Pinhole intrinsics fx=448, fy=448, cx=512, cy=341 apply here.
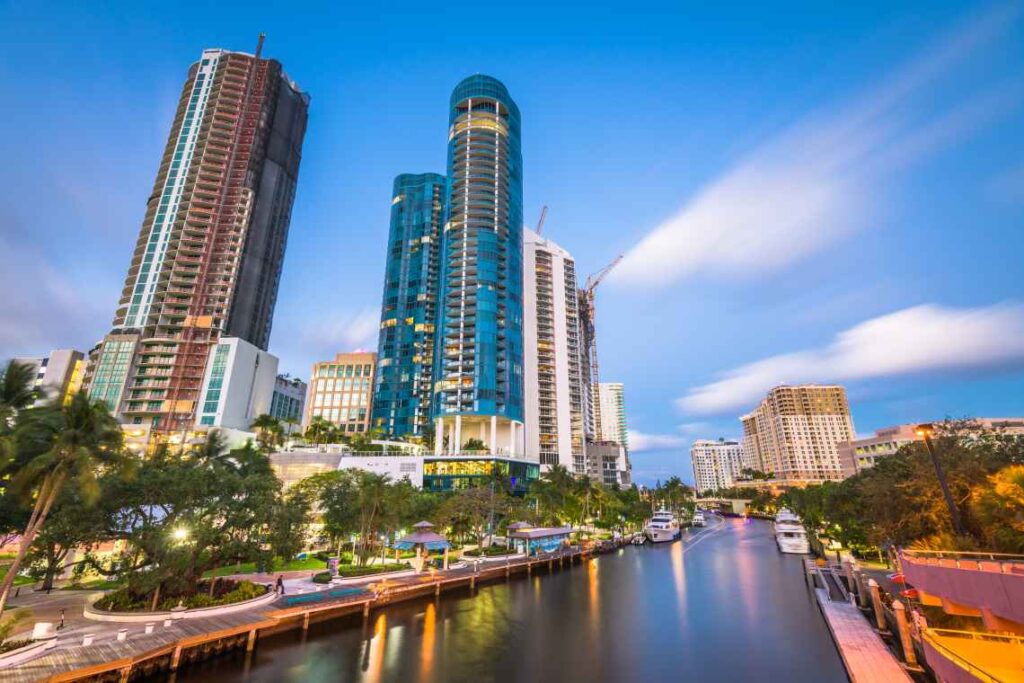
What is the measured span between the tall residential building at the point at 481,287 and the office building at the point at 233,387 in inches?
1901

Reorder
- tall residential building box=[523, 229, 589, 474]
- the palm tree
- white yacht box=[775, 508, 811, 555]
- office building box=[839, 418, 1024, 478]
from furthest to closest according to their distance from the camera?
tall residential building box=[523, 229, 589, 474], office building box=[839, 418, 1024, 478], white yacht box=[775, 508, 811, 555], the palm tree

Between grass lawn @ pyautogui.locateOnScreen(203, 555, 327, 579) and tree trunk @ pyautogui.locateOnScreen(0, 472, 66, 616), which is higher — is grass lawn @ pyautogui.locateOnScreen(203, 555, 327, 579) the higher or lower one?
the lower one

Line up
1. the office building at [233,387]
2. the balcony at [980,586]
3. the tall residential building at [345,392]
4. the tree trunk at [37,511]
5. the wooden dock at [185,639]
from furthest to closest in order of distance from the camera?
the tall residential building at [345,392]
the office building at [233,387]
the tree trunk at [37,511]
the wooden dock at [185,639]
the balcony at [980,586]

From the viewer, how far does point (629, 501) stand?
373 ft

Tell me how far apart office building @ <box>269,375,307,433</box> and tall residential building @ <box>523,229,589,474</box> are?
272 feet

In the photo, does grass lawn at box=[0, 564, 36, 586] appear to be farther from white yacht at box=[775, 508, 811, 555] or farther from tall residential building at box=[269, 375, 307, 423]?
tall residential building at box=[269, 375, 307, 423]

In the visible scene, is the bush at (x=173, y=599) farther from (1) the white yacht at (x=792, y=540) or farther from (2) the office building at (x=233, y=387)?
(2) the office building at (x=233, y=387)

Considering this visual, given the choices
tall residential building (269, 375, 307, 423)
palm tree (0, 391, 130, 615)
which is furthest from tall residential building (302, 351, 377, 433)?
palm tree (0, 391, 130, 615)

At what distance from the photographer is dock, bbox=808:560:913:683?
66.3ft

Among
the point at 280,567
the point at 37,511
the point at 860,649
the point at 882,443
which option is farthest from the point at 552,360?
the point at 37,511

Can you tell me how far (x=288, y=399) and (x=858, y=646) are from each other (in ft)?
556

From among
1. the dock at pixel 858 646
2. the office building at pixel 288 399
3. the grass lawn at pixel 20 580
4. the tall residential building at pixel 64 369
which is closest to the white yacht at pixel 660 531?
the dock at pixel 858 646

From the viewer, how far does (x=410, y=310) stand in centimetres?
15000

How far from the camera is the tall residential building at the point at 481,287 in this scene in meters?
105
